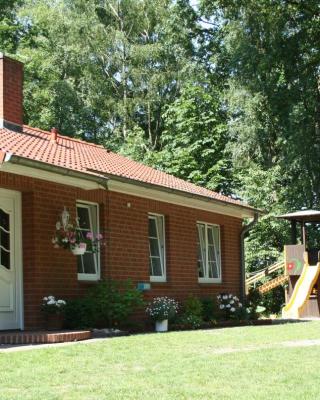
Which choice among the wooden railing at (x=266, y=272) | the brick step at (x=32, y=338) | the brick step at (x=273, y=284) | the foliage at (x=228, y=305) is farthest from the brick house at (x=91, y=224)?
the wooden railing at (x=266, y=272)

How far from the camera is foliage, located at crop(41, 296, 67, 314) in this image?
11.5 meters

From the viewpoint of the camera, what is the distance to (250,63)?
2730 centimetres

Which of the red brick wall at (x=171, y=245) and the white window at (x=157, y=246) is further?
the white window at (x=157, y=246)

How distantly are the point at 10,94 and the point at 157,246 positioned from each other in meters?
4.73

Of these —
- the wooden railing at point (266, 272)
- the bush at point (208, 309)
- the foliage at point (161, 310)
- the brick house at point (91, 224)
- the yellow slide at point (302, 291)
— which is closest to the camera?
the brick house at point (91, 224)

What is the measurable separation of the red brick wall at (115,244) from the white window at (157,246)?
0.42ft

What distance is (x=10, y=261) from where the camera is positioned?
11734 mm

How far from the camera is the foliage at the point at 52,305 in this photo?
11539 millimetres

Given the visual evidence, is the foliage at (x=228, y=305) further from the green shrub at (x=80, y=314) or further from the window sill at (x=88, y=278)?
the green shrub at (x=80, y=314)

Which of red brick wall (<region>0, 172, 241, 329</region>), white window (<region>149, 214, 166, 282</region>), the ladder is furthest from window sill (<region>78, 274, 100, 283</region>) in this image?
the ladder

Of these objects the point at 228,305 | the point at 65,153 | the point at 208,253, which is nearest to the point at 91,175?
Answer: the point at 65,153

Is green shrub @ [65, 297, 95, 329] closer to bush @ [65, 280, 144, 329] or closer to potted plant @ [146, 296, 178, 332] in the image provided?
bush @ [65, 280, 144, 329]

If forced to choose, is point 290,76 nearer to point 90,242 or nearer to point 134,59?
point 134,59

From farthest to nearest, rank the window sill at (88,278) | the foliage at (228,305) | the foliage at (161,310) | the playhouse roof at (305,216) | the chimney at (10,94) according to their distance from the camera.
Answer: the playhouse roof at (305,216)
the foliage at (228,305)
the chimney at (10,94)
the foliage at (161,310)
the window sill at (88,278)
